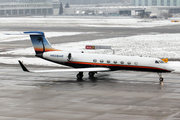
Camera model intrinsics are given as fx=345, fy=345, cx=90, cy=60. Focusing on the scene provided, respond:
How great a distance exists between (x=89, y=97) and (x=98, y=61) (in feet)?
27.3

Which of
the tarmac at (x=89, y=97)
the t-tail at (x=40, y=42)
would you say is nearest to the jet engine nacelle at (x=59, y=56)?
the t-tail at (x=40, y=42)

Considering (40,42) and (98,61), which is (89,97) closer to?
(98,61)

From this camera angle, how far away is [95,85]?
3178 cm

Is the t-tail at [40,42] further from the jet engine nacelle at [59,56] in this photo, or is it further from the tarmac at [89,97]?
the tarmac at [89,97]

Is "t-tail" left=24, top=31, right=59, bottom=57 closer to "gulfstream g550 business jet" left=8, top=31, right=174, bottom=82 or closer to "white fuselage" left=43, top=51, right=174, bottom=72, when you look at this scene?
"gulfstream g550 business jet" left=8, top=31, right=174, bottom=82

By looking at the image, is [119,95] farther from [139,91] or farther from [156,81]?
[156,81]

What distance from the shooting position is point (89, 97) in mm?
26938

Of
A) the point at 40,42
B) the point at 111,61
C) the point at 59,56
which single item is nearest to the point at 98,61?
the point at 111,61

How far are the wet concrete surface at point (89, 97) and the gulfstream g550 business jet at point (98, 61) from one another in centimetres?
118

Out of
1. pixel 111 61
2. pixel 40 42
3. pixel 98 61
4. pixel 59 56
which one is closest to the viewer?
pixel 111 61

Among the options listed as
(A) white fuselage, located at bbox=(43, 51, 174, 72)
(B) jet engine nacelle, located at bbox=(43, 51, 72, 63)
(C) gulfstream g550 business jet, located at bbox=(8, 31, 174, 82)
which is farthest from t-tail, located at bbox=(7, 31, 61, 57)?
(B) jet engine nacelle, located at bbox=(43, 51, 72, 63)

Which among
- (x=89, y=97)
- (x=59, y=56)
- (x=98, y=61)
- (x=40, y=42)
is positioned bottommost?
(x=89, y=97)

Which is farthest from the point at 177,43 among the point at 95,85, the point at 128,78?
the point at 95,85

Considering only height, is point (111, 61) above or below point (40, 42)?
below
